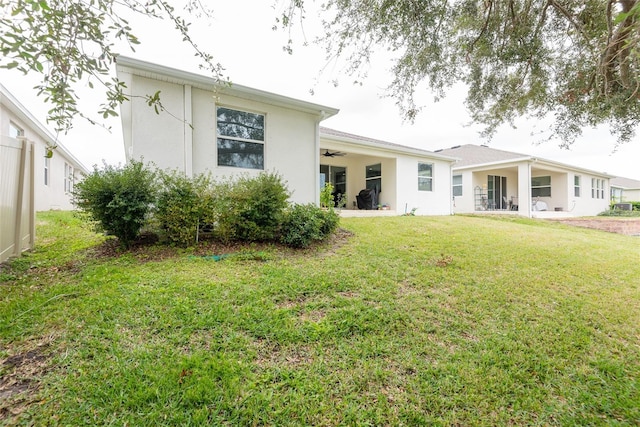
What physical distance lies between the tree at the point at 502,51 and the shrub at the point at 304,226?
124 inches

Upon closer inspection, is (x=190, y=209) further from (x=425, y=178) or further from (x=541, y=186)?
(x=541, y=186)

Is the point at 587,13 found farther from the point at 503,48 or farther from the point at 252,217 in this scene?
the point at 252,217

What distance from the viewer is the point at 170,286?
355cm

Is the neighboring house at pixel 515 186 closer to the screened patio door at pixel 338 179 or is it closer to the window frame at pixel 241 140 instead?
the screened patio door at pixel 338 179

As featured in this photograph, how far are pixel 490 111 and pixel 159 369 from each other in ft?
27.4

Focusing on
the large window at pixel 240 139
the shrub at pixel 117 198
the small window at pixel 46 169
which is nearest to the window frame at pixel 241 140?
the large window at pixel 240 139

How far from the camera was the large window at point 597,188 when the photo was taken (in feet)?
66.5

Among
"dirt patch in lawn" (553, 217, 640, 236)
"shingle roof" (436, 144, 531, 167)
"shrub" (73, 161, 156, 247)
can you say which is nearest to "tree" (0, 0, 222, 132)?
"shrub" (73, 161, 156, 247)

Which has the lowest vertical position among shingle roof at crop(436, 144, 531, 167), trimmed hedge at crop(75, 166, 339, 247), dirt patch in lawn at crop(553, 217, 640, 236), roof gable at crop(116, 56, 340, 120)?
dirt patch in lawn at crop(553, 217, 640, 236)

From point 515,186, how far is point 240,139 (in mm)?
19418

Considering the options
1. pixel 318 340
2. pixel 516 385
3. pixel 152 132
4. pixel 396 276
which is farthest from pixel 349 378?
pixel 152 132

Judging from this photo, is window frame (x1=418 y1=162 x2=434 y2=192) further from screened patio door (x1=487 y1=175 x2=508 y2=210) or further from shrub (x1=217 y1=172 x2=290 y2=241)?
shrub (x1=217 y1=172 x2=290 y2=241)

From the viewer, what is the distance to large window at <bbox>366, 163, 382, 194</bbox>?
43.8 ft

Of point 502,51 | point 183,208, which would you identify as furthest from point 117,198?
point 502,51
